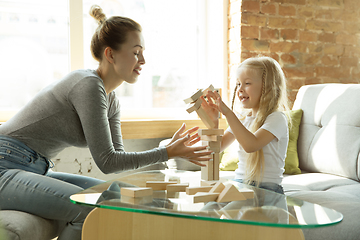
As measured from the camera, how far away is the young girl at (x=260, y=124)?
1550mm

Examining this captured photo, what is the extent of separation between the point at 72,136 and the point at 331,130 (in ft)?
5.12

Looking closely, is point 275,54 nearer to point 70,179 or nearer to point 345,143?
point 345,143

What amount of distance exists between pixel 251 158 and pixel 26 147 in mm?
974

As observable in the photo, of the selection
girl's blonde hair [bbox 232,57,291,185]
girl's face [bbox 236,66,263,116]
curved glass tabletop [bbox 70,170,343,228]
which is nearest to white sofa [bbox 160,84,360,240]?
girl's blonde hair [bbox 232,57,291,185]

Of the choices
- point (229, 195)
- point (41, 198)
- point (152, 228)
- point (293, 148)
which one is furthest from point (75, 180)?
point (293, 148)

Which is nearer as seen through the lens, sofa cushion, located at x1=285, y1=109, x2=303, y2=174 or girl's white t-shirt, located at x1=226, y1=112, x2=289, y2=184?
girl's white t-shirt, located at x1=226, y1=112, x2=289, y2=184

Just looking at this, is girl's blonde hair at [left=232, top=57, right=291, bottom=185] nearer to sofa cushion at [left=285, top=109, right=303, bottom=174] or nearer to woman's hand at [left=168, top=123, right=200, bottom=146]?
woman's hand at [left=168, top=123, right=200, bottom=146]

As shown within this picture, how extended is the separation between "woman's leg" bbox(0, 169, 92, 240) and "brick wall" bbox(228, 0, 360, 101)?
81.4 inches

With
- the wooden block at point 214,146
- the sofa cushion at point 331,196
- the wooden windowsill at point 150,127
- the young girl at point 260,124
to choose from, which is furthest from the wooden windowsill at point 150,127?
the wooden block at point 214,146

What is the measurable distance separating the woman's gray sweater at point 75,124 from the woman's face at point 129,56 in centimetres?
13

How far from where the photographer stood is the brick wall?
300 centimetres

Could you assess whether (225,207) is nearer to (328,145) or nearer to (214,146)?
(214,146)

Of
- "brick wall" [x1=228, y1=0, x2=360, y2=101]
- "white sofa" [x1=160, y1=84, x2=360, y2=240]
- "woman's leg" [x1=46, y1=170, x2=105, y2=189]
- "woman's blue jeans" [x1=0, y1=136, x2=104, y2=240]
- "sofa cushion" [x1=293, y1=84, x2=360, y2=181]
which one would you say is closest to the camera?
"woman's blue jeans" [x1=0, y1=136, x2=104, y2=240]

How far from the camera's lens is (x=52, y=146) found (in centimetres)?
154
